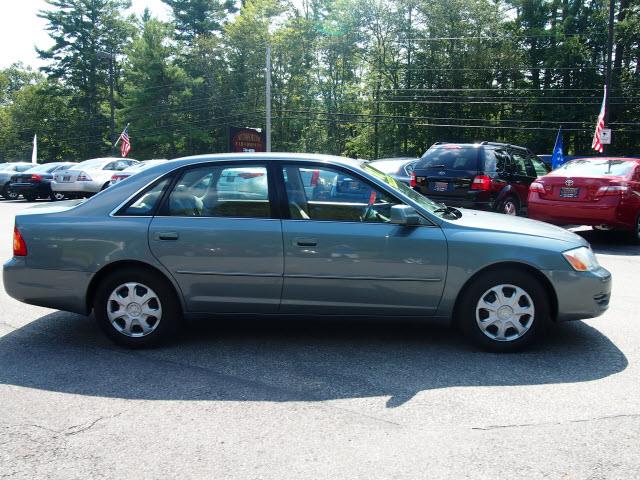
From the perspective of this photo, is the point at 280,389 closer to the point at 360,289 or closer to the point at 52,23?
the point at 360,289

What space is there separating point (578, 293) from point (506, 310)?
57 cm

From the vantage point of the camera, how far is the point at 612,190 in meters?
9.98

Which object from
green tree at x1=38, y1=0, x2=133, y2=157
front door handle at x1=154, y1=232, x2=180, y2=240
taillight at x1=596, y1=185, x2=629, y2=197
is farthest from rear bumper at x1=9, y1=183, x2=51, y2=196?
green tree at x1=38, y1=0, x2=133, y2=157

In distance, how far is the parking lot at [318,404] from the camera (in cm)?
298

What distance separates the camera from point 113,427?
11.1ft

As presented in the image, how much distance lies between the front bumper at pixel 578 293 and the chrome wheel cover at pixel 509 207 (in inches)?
280

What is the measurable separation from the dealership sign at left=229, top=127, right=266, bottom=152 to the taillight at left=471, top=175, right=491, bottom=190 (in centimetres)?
1587

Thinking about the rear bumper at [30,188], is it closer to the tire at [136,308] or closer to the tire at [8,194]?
the tire at [8,194]

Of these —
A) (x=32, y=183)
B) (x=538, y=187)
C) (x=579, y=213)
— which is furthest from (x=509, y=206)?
(x=32, y=183)

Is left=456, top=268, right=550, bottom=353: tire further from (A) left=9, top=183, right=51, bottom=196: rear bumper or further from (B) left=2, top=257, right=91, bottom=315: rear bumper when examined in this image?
→ (A) left=9, top=183, right=51, bottom=196: rear bumper

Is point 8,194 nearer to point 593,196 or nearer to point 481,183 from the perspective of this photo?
point 481,183

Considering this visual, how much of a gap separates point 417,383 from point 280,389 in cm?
94

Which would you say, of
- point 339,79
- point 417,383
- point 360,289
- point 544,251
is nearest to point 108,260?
point 360,289

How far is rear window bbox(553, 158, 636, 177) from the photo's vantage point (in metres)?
10.5
